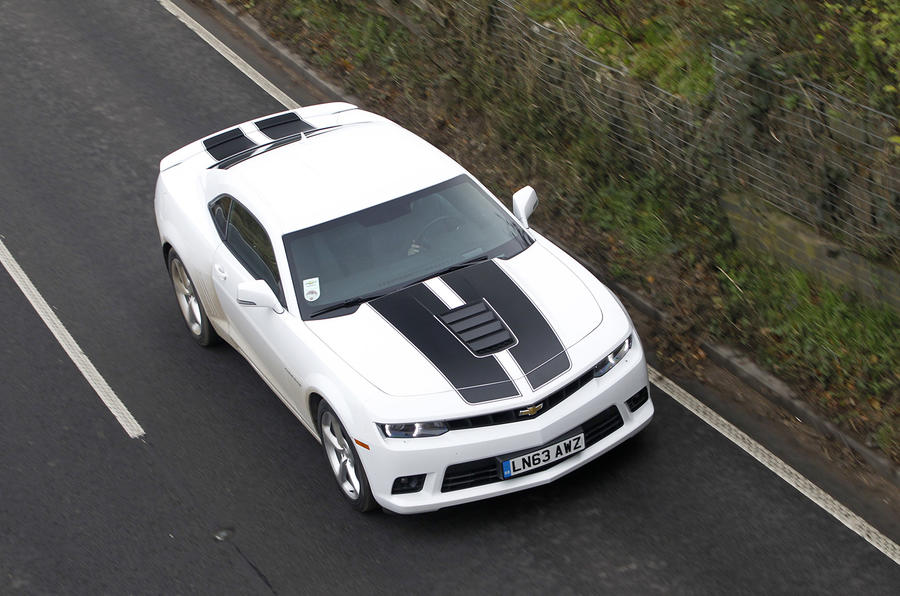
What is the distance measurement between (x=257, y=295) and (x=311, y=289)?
A: 0.34 meters

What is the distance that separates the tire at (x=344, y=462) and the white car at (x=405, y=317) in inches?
0.6

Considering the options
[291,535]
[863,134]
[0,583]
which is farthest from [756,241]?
[0,583]

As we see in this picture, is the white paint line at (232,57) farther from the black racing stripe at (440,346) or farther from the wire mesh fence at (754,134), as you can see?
the black racing stripe at (440,346)

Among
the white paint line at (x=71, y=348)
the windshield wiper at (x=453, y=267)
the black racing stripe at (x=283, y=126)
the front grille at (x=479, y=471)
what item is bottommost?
the white paint line at (x=71, y=348)

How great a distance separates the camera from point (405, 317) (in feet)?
22.4

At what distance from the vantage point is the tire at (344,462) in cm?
662

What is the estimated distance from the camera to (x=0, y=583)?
654cm

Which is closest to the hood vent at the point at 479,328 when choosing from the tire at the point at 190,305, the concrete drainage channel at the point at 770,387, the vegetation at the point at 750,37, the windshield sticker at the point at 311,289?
the windshield sticker at the point at 311,289

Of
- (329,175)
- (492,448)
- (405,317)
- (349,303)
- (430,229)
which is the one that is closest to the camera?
(492,448)

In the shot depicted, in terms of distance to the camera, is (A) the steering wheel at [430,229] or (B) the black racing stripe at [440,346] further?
(A) the steering wheel at [430,229]

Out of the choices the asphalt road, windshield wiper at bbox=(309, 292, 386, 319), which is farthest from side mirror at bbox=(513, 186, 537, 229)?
the asphalt road

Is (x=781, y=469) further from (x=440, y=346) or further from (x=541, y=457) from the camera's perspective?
(x=440, y=346)

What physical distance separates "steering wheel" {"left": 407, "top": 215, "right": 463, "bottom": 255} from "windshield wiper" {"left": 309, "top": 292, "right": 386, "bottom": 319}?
0.42 meters

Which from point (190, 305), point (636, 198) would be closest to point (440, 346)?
point (190, 305)
